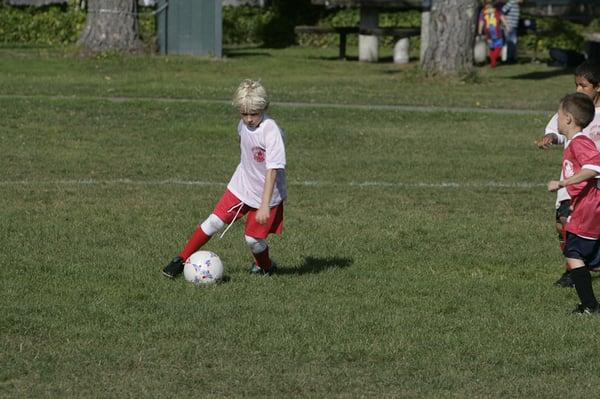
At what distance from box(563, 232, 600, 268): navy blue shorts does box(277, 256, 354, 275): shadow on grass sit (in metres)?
1.79

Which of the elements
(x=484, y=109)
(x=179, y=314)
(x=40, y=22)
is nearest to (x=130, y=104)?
(x=484, y=109)

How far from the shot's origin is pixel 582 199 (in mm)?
8086

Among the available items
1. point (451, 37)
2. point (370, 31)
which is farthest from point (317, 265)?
point (370, 31)

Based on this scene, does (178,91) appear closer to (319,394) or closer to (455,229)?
(455,229)

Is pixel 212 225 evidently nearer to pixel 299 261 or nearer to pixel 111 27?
pixel 299 261

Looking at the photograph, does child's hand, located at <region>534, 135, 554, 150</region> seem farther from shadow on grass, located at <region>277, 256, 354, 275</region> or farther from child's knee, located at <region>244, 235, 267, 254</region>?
child's knee, located at <region>244, 235, 267, 254</region>

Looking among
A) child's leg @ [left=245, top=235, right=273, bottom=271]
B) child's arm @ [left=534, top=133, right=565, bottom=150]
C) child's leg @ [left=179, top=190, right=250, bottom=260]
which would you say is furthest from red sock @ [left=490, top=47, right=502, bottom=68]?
child's leg @ [left=179, top=190, right=250, bottom=260]

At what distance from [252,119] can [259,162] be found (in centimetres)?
33

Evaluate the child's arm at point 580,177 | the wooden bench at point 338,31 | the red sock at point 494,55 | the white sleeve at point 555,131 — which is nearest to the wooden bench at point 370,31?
the wooden bench at point 338,31

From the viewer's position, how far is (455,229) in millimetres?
10797

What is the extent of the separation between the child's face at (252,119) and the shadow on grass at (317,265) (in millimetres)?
1138

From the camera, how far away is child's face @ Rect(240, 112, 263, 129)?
27.5ft

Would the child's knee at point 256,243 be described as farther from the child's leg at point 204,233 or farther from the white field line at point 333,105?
the white field line at point 333,105

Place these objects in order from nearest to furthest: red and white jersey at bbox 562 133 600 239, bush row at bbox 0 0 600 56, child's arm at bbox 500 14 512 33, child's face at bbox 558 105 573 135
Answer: red and white jersey at bbox 562 133 600 239 → child's face at bbox 558 105 573 135 → child's arm at bbox 500 14 512 33 → bush row at bbox 0 0 600 56
